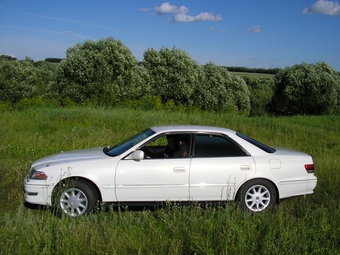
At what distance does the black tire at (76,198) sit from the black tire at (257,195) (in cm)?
231

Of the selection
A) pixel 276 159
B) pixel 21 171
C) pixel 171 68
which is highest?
pixel 171 68

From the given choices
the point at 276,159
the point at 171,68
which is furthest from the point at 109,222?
the point at 171,68

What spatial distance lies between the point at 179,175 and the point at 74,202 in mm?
1641

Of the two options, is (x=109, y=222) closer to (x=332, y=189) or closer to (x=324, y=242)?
(x=324, y=242)

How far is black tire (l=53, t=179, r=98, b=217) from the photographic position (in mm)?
6480

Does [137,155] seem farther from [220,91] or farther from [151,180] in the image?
[220,91]

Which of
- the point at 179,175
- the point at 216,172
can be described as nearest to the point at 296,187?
the point at 216,172

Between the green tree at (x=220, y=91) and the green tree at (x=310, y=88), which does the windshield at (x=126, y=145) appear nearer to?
the green tree at (x=220, y=91)

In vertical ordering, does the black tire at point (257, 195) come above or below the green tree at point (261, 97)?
below

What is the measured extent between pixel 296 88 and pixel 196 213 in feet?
144

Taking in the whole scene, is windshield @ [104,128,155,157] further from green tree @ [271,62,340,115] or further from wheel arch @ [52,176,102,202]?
green tree @ [271,62,340,115]

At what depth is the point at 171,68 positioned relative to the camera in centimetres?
3881

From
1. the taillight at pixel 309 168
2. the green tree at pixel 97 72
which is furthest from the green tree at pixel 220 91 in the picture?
the taillight at pixel 309 168

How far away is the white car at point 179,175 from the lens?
6.61m
